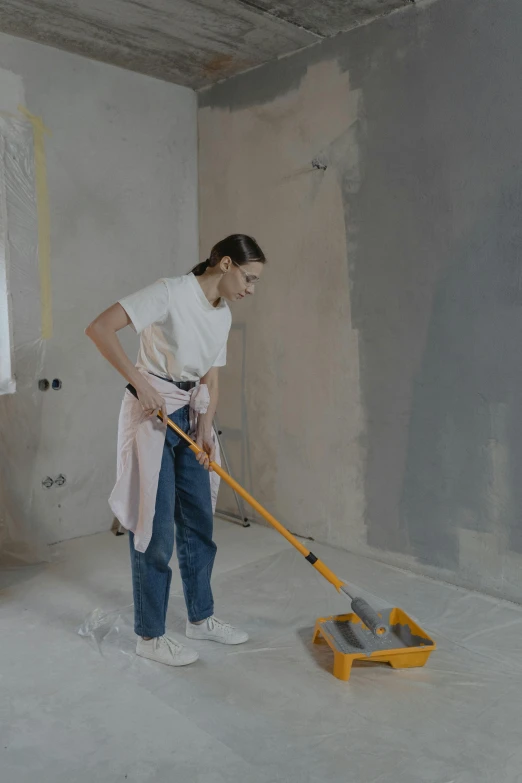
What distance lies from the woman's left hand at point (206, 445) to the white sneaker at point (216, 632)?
1.71ft

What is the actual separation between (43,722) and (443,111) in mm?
2420

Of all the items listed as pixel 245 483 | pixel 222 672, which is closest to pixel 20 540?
pixel 245 483

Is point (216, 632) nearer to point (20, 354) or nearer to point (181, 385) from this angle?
point (181, 385)

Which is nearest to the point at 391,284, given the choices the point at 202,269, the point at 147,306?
the point at 202,269

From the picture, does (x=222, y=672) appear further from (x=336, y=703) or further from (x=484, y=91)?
(x=484, y=91)

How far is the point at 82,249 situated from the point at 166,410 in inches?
58.7

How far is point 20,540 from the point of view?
295 centimetres

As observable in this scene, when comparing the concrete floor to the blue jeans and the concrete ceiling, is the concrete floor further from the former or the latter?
the concrete ceiling

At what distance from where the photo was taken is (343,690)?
1.88 m

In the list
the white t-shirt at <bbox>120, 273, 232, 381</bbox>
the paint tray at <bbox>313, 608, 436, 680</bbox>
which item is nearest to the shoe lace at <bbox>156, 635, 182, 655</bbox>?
the paint tray at <bbox>313, 608, 436, 680</bbox>

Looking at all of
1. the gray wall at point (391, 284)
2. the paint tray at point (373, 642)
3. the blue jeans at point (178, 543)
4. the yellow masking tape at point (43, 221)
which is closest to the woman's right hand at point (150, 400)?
the blue jeans at point (178, 543)

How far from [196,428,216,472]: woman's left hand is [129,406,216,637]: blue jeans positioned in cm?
4

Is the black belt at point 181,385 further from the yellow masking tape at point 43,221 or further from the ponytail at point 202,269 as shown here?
the yellow masking tape at point 43,221

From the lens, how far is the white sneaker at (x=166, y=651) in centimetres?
201
